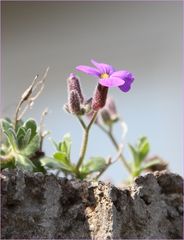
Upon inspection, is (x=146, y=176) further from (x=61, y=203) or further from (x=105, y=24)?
(x=105, y=24)

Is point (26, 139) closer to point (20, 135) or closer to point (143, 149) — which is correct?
point (20, 135)

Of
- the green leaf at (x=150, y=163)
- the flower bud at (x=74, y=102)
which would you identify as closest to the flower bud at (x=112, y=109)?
the green leaf at (x=150, y=163)

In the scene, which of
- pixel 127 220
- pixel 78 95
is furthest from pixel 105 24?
pixel 127 220

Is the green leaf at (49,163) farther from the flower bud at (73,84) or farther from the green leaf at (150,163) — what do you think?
the green leaf at (150,163)

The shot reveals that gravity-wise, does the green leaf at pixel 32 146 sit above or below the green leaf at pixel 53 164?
above

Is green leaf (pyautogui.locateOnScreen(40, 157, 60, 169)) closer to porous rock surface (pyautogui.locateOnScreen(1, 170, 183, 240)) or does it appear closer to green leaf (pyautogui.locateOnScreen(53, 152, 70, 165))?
green leaf (pyautogui.locateOnScreen(53, 152, 70, 165))

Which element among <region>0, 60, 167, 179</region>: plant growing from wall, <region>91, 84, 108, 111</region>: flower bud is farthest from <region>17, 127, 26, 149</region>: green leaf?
<region>91, 84, 108, 111</region>: flower bud
